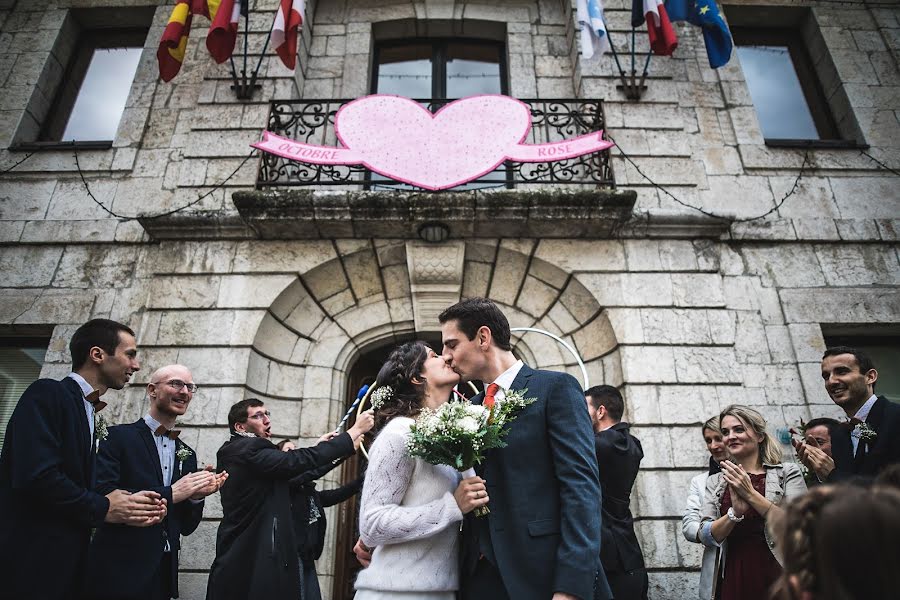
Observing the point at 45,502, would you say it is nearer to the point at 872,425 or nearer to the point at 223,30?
the point at 872,425

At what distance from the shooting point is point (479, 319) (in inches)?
103

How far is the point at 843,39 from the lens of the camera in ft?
25.3

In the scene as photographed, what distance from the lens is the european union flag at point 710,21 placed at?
673cm

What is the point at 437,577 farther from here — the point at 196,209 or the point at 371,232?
the point at 196,209

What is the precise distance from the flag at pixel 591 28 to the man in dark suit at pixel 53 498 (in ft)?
20.2

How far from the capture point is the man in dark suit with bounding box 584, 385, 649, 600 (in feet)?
11.2

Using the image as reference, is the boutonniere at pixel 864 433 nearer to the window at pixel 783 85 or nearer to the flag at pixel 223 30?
the window at pixel 783 85

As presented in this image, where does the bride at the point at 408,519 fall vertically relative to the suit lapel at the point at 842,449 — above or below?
below

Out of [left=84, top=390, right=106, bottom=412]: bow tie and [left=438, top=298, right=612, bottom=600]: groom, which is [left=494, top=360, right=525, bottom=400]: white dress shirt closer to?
[left=438, top=298, right=612, bottom=600]: groom

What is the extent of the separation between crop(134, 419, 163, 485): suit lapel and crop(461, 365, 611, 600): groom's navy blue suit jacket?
2.18 metres

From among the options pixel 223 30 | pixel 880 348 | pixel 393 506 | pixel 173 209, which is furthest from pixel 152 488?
pixel 880 348

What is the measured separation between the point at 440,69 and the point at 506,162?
2.61 m

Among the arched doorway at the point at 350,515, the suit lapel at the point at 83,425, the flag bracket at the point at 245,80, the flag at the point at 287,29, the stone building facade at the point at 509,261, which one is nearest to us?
the suit lapel at the point at 83,425

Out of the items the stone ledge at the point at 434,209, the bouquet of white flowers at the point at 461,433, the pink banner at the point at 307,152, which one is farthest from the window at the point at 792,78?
the bouquet of white flowers at the point at 461,433
